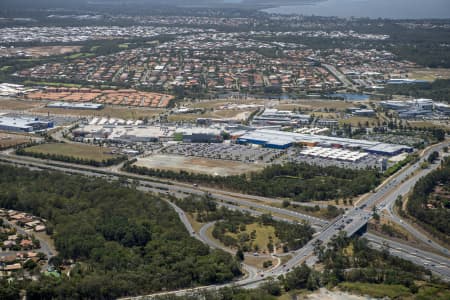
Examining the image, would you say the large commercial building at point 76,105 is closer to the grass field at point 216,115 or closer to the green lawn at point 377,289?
the grass field at point 216,115

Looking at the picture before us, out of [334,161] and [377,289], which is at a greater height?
[334,161]

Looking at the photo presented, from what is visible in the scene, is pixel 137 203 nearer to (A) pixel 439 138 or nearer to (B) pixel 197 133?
(B) pixel 197 133

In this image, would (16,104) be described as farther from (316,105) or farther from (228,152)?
(316,105)

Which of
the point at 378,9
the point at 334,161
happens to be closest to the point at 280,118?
the point at 334,161

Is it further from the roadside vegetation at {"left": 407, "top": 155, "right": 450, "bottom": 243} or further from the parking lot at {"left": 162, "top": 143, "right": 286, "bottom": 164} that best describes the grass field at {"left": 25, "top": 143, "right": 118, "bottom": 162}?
the roadside vegetation at {"left": 407, "top": 155, "right": 450, "bottom": 243}

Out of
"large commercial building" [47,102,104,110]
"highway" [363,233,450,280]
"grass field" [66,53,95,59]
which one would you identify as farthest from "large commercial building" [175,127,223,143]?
"grass field" [66,53,95,59]

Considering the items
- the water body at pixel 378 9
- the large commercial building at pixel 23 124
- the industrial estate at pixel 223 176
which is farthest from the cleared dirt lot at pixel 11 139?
the water body at pixel 378 9
